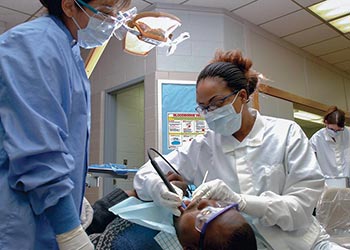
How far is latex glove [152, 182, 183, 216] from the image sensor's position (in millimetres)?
1160

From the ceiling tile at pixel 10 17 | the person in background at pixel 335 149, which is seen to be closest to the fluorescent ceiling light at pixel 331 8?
the person in background at pixel 335 149

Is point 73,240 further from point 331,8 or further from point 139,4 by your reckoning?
point 331,8

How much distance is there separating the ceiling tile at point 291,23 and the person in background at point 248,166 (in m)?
2.74

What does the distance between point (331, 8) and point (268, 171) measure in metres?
3.18

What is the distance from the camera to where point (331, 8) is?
379 centimetres

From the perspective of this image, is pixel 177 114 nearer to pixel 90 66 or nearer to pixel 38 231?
pixel 90 66

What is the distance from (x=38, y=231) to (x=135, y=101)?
356 cm

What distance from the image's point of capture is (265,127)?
1.41 meters

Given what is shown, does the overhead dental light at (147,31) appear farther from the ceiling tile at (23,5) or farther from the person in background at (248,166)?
the ceiling tile at (23,5)

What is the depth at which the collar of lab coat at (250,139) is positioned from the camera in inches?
53.9

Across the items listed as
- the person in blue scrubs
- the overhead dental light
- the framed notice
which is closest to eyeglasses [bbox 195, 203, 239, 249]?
the person in blue scrubs

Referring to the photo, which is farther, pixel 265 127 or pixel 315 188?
pixel 265 127

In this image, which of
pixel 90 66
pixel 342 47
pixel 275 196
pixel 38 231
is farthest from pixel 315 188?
pixel 342 47

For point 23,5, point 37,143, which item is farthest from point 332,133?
point 37,143
